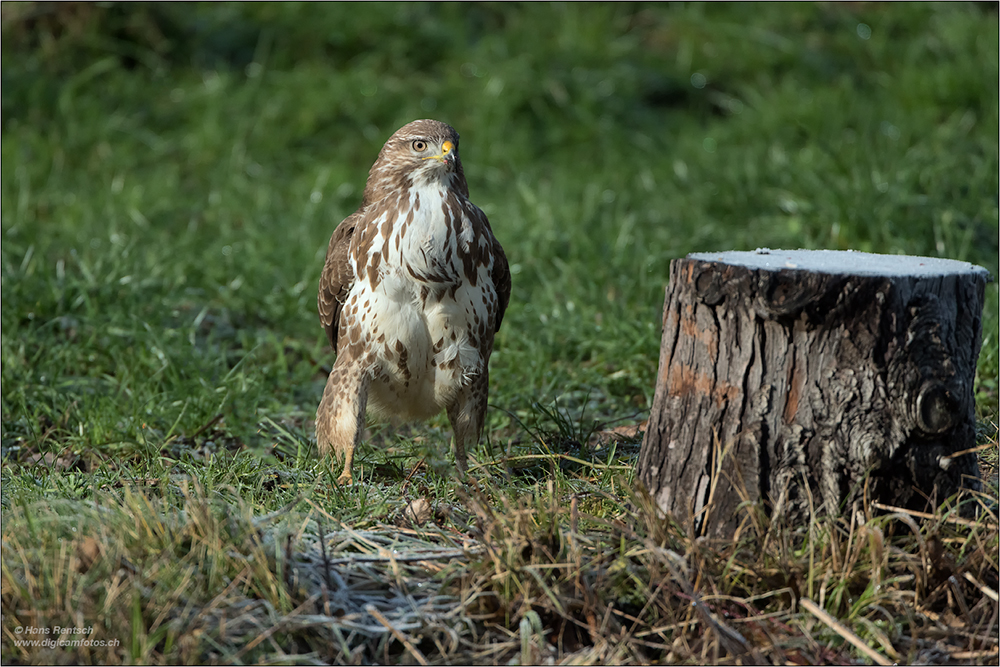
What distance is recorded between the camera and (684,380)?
275 centimetres

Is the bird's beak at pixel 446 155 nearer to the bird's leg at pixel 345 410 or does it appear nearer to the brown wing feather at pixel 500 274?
the brown wing feather at pixel 500 274

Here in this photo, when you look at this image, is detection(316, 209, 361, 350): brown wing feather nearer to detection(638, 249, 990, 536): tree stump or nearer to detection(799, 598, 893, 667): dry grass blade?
detection(638, 249, 990, 536): tree stump

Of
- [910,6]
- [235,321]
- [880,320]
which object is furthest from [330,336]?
[910,6]

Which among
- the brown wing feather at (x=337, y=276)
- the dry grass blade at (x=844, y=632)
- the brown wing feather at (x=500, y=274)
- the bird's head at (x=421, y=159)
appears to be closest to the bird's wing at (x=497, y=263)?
the brown wing feather at (x=500, y=274)

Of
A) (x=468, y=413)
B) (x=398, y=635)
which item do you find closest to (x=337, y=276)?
(x=468, y=413)

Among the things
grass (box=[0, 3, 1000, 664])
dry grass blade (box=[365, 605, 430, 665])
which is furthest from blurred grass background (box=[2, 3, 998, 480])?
dry grass blade (box=[365, 605, 430, 665])

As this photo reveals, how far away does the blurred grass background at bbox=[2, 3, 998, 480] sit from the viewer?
4.72 meters

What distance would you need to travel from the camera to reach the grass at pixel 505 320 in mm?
2408

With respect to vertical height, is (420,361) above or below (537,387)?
above

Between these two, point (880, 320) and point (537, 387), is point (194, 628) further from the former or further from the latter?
point (537, 387)

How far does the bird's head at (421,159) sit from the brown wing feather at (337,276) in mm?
232

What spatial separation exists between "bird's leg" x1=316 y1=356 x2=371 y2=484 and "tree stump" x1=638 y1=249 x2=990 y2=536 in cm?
130

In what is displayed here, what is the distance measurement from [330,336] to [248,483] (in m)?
0.78

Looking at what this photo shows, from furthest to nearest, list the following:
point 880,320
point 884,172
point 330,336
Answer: point 884,172 < point 330,336 < point 880,320
